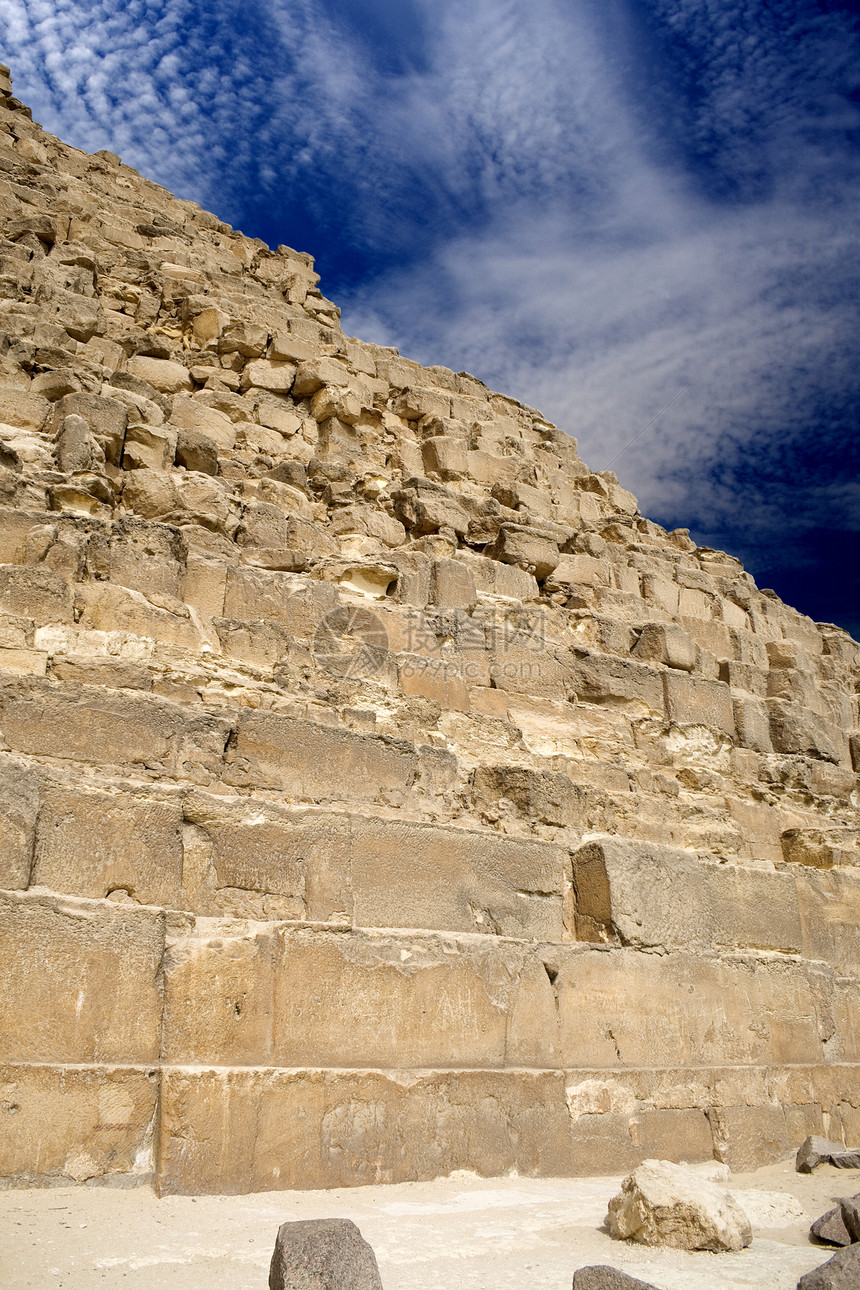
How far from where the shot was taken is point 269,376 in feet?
37.8

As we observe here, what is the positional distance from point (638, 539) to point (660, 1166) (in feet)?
30.8

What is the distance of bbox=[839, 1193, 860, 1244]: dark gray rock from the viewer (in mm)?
4125

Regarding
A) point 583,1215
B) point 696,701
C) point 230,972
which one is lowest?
point 583,1215

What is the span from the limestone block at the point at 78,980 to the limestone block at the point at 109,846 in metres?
0.23

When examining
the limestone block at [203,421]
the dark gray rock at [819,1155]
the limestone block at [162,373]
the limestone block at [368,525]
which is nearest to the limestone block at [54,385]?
the limestone block at [203,421]

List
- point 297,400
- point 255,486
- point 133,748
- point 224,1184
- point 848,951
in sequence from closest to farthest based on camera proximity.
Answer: point 224,1184 → point 133,748 → point 848,951 → point 255,486 → point 297,400

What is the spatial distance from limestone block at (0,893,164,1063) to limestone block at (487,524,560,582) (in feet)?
20.7

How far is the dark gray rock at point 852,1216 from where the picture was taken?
4125mm

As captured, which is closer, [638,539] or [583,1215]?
[583,1215]

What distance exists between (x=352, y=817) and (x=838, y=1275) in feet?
9.95

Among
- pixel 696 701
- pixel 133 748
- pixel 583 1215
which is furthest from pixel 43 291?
pixel 583 1215

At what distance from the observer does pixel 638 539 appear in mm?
12984

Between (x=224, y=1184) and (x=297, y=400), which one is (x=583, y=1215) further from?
(x=297, y=400)

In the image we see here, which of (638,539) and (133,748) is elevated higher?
(638,539)
